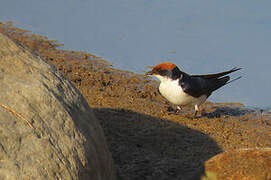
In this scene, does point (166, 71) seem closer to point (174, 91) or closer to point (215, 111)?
point (174, 91)

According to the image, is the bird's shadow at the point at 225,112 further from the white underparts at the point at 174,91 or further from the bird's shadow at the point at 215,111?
the white underparts at the point at 174,91

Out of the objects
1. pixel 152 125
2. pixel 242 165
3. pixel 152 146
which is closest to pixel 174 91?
pixel 152 125

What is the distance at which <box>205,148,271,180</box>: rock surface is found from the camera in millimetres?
3809

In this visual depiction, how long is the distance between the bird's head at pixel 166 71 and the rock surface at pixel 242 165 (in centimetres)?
337

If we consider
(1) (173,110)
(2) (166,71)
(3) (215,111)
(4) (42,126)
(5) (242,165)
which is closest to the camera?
(4) (42,126)

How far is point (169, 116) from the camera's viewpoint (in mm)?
7391

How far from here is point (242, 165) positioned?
3.88 meters

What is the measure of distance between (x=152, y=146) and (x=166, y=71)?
78.0 inches

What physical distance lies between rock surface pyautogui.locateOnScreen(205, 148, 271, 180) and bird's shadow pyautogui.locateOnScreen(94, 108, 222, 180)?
43 centimetres

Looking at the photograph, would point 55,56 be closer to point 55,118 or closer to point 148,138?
point 148,138

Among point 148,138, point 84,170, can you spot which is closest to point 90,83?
point 148,138

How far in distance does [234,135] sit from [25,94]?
4837 mm

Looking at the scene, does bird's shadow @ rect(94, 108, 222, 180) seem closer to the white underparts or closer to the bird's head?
the white underparts

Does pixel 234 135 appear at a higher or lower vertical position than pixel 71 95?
lower
